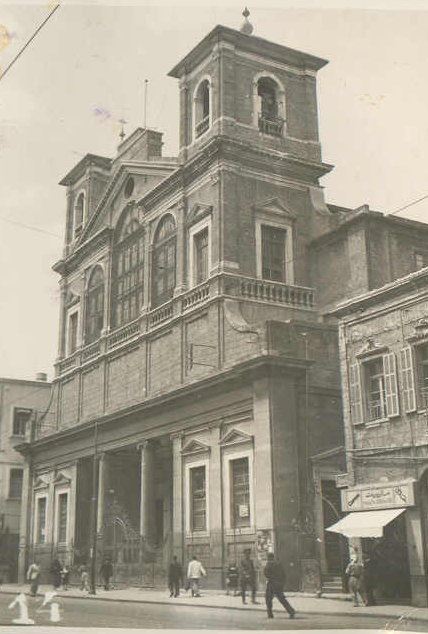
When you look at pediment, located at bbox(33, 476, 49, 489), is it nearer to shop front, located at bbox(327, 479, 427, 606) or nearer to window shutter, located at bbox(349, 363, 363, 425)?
shop front, located at bbox(327, 479, 427, 606)

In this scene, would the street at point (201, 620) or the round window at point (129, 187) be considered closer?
the street at point (201, 620)

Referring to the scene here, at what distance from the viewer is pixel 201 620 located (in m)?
17.2

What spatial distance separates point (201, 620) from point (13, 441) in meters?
36.8

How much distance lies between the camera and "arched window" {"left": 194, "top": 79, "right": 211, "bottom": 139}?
110ft

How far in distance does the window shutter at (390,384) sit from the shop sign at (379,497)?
185cm

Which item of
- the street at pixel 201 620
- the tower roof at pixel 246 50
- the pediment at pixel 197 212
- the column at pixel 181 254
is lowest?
the street at pixel 201 620

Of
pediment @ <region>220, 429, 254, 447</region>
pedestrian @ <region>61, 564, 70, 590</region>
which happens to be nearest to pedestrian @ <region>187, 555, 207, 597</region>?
pediment @ <region>220, 429, 254, 447</region>

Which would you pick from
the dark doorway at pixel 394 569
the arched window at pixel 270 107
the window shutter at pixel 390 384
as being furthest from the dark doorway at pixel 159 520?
the window shutter at pixel 390 384

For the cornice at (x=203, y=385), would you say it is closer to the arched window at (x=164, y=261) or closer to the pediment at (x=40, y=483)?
the pediment at (x=40, y=483)

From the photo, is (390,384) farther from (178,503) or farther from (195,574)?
(178,503)

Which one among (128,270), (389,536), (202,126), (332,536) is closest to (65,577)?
(332,536)

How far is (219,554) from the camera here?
2741 cm

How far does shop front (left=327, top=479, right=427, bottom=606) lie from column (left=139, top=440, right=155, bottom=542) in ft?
35.0

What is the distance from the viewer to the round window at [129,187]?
3775cm
